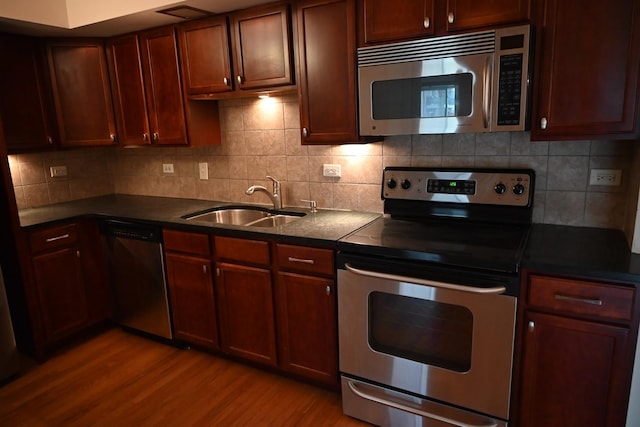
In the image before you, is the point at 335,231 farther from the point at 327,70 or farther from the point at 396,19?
the point at 396,19

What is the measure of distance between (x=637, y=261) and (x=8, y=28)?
3487mm

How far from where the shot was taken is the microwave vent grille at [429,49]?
1762mm

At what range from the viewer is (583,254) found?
5.43 feet

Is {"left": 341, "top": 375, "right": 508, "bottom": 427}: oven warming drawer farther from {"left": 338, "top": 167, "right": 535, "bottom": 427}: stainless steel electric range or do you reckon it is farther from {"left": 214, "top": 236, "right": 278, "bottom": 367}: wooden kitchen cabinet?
{"left": 214, "top": 236, "right": 278, "bottom": 367}: wooden kitchen cabinet

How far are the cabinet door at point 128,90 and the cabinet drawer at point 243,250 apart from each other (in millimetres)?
1092

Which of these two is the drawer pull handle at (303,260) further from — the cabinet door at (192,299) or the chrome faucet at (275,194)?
the chrome faucet at (275,194)

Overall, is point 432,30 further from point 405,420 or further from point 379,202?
point 405,420

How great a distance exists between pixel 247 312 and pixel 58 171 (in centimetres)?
205

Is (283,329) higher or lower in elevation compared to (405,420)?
higher

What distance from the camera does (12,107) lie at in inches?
108

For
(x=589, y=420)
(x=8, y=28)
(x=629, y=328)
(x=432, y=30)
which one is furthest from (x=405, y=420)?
(x=8, y=28)

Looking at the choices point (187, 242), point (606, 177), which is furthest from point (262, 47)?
point (606, 177)

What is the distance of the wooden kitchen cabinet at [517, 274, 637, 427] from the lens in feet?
4.98

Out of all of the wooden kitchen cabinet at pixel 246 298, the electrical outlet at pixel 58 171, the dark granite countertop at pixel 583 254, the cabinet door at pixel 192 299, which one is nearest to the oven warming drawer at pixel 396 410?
the wooden kitchen cabinet at pixel 246 298
